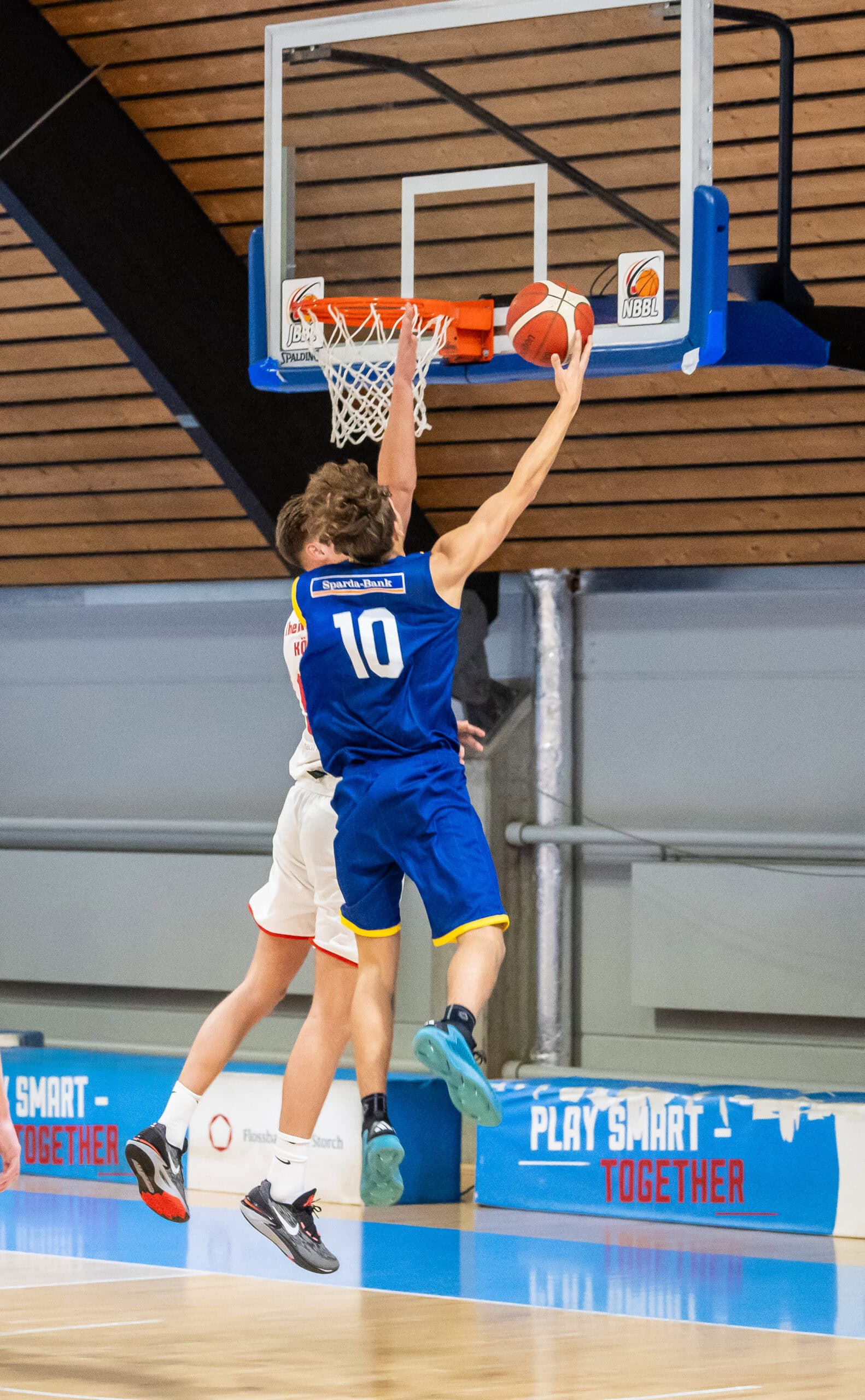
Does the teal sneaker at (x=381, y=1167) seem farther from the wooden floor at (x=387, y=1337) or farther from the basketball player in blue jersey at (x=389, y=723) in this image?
the wooden floor at (x=387, y=1337)

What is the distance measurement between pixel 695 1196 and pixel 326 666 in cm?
421

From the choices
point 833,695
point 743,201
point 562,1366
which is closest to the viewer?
point 562,1366

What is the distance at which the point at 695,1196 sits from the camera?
8359 millimetres

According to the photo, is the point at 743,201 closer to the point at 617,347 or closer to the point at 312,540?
the point at 617,347

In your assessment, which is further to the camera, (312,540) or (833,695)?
(833,695)

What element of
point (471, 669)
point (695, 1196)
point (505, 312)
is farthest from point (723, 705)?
point (505, 312)

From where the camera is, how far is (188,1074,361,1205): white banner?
875 centimetres

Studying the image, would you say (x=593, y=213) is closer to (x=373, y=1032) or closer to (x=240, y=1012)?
(x=240, y=1012)

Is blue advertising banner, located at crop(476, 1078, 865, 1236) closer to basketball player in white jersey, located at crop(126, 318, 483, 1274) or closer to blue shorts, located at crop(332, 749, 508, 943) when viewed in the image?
basketball player in white jersey, located at crop(126, 318, 483, 1274)

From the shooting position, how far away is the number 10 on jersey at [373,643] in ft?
16.7

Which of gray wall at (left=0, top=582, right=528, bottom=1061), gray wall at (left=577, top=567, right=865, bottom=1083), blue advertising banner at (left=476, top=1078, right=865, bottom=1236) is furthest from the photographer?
gray wall at (left=0, top=582, right=528, bottom=1061)

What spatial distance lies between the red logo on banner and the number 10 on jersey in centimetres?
449

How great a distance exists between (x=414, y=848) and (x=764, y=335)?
9.29 feet

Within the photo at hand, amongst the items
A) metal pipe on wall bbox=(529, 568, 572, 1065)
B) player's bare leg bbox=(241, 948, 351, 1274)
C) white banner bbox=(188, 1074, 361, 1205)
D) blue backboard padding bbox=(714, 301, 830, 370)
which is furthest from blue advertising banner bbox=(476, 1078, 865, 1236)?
blue backboard padding bbox=(714, 301, 830, 370)
